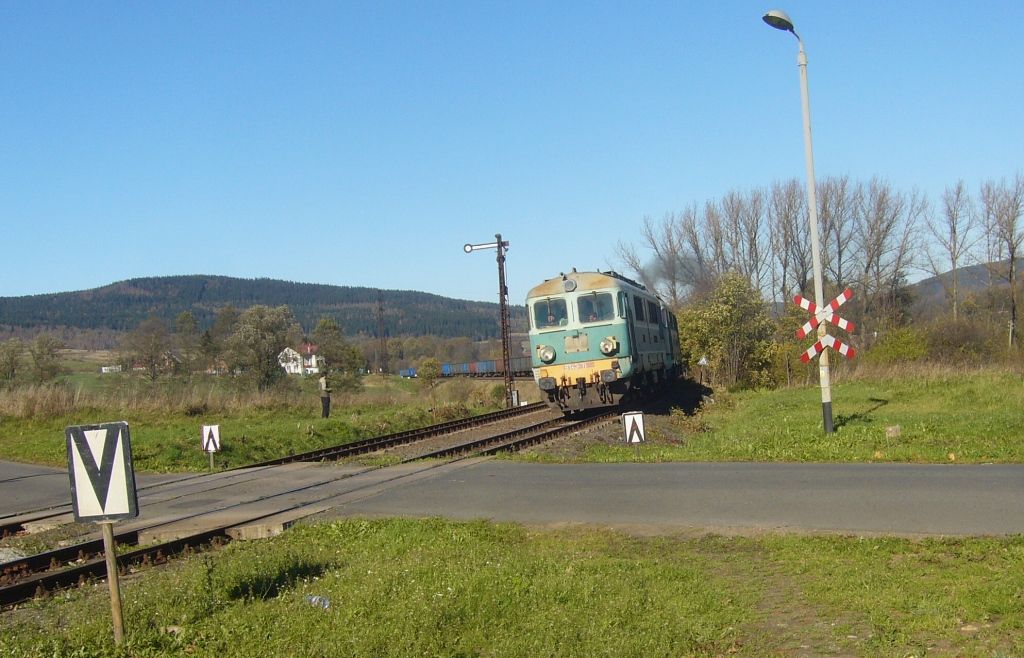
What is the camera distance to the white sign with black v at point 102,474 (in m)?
6.04

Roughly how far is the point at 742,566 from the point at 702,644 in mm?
2089

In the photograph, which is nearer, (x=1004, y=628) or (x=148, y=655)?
(x=1004, y=628)

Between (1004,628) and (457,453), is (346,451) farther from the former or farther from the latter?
(1004,628)

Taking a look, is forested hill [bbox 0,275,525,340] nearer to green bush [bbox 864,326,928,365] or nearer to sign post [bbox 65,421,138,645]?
green bush [bbox 864,326,928,365]

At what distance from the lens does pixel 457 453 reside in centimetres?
1870

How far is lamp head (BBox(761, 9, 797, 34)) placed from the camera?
49.3 feet

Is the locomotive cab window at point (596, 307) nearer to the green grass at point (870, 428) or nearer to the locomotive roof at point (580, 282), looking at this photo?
the locomotive roof at point (580, 282)

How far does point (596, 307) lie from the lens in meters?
23.7

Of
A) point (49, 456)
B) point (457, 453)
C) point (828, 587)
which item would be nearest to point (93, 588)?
point (828, 587)

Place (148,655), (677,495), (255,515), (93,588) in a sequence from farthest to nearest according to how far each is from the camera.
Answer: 1. (255,515)
2. (677,495)
3. (93,588)
4. (148,655)

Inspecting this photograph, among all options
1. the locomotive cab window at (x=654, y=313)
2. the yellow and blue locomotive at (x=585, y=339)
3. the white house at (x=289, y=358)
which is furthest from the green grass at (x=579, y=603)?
the white house at (x=289, y=358)

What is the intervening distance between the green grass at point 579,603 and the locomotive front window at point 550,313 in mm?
15866

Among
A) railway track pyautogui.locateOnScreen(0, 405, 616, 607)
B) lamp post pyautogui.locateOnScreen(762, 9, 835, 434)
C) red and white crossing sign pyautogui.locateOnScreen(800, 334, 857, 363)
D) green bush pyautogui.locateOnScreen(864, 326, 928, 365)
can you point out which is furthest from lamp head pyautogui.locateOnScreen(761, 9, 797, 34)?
green bush pyautogui.locateOnScreen(864, 326, 928, 365)

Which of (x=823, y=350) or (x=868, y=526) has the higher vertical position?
(x=823, y=350)
